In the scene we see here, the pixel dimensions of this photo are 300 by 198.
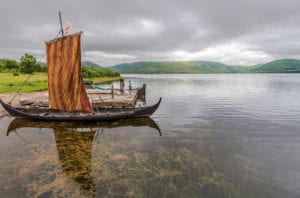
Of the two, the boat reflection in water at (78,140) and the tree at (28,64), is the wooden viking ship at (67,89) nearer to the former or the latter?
the boat reflection in water at (78,140)

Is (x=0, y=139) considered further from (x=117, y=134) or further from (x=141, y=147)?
(x=141, y=147)

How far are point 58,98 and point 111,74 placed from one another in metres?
127

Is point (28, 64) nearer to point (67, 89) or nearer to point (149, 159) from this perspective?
point (67, 89)

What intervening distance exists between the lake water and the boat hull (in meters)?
0.76

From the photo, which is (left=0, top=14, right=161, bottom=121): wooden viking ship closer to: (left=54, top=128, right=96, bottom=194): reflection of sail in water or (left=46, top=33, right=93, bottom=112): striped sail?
(left=46, top=33, right=93, bottom=112): striped sail

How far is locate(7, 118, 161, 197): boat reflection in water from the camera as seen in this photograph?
1188 centimetres

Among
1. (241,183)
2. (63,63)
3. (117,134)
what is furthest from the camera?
(63,63)

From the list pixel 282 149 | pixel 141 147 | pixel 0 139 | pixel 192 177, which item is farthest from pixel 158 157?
pixel 0 139

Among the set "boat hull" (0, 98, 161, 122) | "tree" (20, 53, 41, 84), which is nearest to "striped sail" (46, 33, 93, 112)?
"boat hull" (0, 98, 161, 122)

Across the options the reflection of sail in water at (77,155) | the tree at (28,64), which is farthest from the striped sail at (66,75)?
the tree at (28,64)

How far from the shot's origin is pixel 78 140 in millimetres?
18094

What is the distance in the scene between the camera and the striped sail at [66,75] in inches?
856

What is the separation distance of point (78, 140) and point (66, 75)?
8.77m

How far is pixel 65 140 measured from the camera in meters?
17.9
